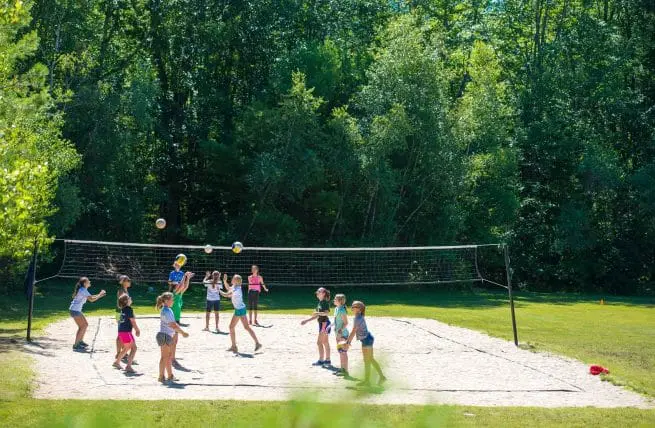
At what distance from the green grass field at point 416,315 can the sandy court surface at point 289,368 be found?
671 mm

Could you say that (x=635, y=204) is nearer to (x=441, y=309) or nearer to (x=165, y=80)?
(x=441, y=309)

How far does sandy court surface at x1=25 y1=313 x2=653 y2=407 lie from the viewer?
51.4 ft

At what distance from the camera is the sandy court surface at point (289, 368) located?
15.7 metres

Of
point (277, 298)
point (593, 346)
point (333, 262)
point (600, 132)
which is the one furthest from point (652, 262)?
point (593, 346)

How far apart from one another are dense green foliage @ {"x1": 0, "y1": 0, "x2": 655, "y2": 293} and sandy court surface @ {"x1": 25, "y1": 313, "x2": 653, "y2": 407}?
46.0 ft

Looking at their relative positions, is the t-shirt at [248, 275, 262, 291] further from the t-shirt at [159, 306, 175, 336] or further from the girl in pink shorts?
the t-shirt at [159, 306, 175, 336]

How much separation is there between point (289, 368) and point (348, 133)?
27.0 metres

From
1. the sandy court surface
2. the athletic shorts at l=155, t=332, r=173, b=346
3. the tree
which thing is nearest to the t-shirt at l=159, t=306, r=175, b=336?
the athletic shorts at l=155, t=332, r=173, b=346

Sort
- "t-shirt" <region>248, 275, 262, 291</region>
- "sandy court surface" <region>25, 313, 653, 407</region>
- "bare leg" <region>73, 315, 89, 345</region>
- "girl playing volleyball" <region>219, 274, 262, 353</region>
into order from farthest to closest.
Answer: "t-shirt" <region>248, 275, 262, 291</region> → "girl playing volleyball" <region>219, 274, 262, 353</region> → "bare leg" <region>73, 315, 89, 345</region> → "sandy court surface" <region>25, 313, 653, 407</region>

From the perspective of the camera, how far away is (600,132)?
163ft

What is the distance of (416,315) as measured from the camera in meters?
30.5

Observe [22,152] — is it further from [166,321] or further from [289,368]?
[289,368]

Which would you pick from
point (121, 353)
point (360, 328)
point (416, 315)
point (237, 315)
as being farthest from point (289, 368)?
point (416, 315)

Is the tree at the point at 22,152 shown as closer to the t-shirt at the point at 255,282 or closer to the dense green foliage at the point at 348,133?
the dense green foliage at the point at 348,133
